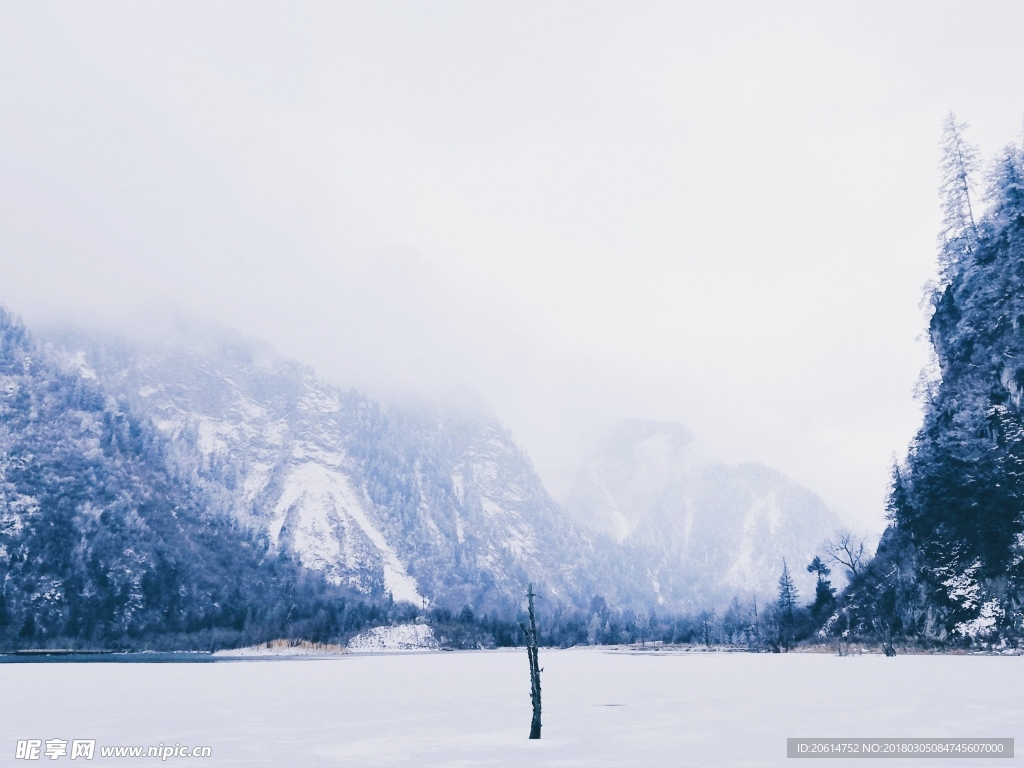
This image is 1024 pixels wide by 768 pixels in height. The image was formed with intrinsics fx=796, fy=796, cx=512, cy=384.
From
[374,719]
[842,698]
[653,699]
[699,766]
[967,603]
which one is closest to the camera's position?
[699,766]

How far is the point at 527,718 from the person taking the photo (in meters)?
41.1

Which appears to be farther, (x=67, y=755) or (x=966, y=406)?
(x=966, y=406)

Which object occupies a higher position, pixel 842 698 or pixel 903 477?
pixel 903 477

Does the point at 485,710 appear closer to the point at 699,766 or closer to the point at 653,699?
the point at 653,699

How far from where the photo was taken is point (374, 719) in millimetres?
41062

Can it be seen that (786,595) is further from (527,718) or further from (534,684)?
(534,684)

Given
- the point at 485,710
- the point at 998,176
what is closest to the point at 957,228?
the point at 998,176

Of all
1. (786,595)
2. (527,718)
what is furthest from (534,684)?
(786,595)

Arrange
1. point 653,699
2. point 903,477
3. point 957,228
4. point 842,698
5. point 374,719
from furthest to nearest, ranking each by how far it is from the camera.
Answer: point 903,477
point 957,228
point 653,699
point 842,698
point 374,719

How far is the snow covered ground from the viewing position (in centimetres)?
2769

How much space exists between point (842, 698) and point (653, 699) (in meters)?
11.6

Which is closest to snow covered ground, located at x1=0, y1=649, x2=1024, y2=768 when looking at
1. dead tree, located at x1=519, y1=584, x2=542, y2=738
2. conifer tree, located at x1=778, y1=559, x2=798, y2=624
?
dead tree, located at x1=519, y1=584, x2=542, y2=738

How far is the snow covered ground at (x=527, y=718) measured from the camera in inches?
1090

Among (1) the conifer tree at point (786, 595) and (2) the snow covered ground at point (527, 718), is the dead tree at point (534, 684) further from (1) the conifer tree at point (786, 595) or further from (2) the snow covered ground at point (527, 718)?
(1) the conifer tree at point (786, 595)
